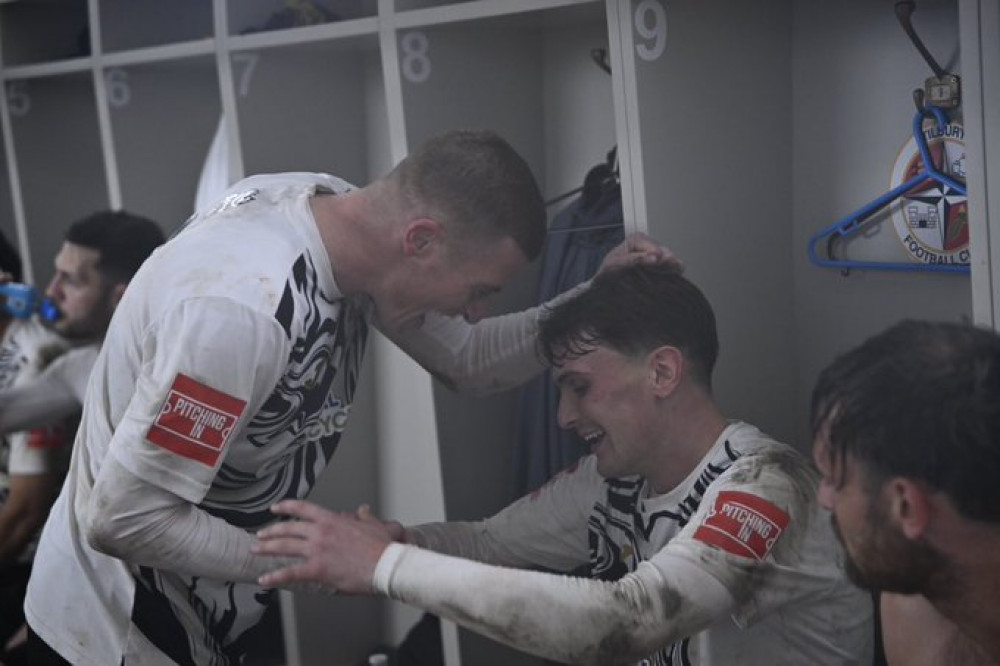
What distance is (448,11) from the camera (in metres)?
1.91

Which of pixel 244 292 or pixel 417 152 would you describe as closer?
pixel 244 292

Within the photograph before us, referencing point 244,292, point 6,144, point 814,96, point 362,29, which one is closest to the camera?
point 244,292

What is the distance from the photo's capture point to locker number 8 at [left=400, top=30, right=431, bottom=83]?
2.01 meters

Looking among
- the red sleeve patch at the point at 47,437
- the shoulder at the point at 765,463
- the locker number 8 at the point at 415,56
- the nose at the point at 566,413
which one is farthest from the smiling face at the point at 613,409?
the red sleeve patch at the point at 47,437

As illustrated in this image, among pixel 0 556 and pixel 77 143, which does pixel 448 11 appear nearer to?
pixel 0 556

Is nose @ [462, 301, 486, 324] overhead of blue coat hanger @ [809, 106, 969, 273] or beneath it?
beneath

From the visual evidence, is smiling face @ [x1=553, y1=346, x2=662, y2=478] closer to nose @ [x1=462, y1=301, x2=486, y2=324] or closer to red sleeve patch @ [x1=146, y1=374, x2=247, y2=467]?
nose @ [x1=462, y1=301, x2=486, y2=324]

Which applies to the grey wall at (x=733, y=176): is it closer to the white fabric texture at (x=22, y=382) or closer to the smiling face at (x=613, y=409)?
the smiling face at (x=613, y=409)

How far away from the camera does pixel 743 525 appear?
1.41 m

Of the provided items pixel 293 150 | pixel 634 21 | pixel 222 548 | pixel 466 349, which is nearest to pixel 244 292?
pixel 222 548

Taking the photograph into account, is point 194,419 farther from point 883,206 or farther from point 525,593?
point 883,206

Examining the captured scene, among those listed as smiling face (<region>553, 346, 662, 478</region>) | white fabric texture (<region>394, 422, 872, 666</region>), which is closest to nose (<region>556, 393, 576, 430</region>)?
smiling face (<region>553, 346, 662, 478</region>)

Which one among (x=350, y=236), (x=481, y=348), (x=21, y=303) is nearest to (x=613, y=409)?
(x=481, y=348)

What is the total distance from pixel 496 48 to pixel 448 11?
0.20m
